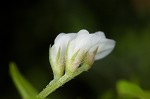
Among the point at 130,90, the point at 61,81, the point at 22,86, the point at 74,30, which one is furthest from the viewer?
the point at 74,30

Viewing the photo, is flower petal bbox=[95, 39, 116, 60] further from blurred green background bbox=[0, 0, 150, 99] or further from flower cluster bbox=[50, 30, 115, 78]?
blurred green background bbox=[0, 0, 150, 99]

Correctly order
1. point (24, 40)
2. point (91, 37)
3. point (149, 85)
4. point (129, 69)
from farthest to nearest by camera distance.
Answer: point (24, 40), point (129, 69), point (149, 85), point (91, 37)

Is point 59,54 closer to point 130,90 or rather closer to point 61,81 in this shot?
point 61,81

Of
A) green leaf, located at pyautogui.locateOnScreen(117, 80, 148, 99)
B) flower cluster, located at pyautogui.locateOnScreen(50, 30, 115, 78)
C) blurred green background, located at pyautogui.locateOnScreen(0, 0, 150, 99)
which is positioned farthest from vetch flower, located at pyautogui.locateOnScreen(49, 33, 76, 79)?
blurred green background, located at pyautogui.locateOnScreen(0, 0, 150, 99)

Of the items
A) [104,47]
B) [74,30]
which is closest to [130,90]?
[104,47]

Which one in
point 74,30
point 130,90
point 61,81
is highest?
point 61,81

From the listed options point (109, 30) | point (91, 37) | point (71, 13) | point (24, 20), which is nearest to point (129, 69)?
point (109, 30)

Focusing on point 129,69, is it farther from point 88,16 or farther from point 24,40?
point 24,40
